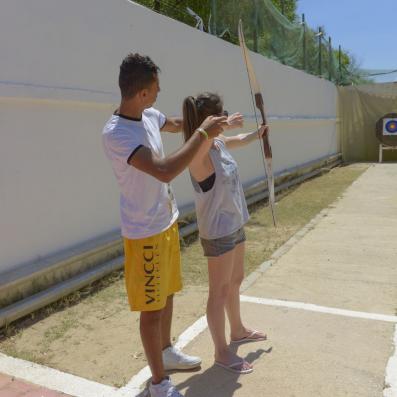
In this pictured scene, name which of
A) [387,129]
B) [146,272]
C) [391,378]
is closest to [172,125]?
[146,272]

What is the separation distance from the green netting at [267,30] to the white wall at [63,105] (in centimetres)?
190

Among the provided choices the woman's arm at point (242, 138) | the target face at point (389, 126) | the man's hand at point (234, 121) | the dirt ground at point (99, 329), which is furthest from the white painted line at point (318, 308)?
the target face at point (389, 126)

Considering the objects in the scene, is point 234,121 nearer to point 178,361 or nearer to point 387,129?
point 178,361

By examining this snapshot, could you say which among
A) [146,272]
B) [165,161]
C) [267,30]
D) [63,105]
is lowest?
[146,272]

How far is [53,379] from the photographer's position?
2656 millimetres

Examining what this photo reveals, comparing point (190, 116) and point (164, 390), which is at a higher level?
point (190, 116)

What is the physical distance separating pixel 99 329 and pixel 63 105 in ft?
5.92

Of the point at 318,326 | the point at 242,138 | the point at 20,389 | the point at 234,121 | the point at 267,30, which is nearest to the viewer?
the point at 234,121

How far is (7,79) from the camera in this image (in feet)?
11.3

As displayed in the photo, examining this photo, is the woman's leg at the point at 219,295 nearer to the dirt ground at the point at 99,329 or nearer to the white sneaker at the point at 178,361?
the white sneaker at the point at 178,361

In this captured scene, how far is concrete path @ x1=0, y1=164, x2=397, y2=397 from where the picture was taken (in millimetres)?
2547

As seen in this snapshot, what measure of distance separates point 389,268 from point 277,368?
2258 mm

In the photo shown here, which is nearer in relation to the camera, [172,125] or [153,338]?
[153,338]

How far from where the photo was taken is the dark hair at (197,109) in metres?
2.47
